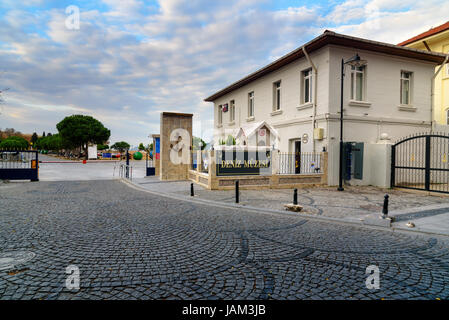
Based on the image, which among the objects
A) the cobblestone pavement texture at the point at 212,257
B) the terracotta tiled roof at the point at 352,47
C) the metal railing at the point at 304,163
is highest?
the terracotta tiled roof at the point at 352,47

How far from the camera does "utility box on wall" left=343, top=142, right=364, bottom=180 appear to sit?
13055 millimetres

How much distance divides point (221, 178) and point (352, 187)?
6716 mm

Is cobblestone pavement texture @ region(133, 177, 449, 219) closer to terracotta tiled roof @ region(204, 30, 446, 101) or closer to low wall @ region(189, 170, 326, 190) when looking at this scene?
low wall @ region(189, 170, 326, 190)

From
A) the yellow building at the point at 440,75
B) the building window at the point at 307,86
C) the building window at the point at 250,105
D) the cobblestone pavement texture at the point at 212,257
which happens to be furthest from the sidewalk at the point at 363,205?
the yellow building at the point at 440,75

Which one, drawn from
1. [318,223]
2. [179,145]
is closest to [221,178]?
[179,145]

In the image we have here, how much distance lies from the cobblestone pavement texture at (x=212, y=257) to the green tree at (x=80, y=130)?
54347mm

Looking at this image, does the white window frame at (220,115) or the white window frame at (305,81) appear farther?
the white window frame at (220,115)

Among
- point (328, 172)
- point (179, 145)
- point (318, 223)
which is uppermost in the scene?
point (179, 145)

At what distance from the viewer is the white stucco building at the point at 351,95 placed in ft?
44.2

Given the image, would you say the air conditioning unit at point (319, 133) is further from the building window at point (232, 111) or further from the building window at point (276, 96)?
the building window at point (232, 111)

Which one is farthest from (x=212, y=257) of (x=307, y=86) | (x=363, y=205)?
(x=307, y=86)

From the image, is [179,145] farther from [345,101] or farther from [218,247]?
[218,247]

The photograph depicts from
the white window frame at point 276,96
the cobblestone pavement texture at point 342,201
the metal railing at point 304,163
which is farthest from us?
the white window frame at point 276,96
